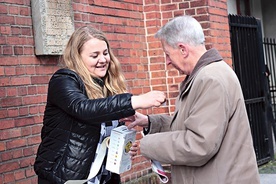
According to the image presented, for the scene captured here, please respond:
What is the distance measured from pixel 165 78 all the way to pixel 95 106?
13.9 ft

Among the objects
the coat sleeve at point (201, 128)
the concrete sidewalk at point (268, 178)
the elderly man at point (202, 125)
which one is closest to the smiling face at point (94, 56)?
the elderly man at point (202, 125)

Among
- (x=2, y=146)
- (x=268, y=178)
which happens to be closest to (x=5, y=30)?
(x=2, y=146)

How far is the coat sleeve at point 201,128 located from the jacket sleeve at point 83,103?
312 millimetres

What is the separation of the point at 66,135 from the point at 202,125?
2.72 feet

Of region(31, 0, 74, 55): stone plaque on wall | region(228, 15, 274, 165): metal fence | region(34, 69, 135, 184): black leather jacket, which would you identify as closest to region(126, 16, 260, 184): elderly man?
region(34, 69, 135, 184): black leather jacket

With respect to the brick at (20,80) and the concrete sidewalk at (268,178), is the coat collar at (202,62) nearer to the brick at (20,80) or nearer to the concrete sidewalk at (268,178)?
the brick at (20,80)

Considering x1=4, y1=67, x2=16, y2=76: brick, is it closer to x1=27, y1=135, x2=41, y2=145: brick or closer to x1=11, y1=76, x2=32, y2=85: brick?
x1=11, y1=76, x2=32, y2=85: brick

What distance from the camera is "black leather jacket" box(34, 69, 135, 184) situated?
11.1ft

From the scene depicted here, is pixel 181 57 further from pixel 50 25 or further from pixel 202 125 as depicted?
pixel 50 25

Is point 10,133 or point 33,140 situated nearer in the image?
point 10,133

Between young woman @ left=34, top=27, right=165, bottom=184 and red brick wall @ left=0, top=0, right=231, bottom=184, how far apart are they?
1.47 meters

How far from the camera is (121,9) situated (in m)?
6.84

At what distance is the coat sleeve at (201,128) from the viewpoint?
3115 millimetres

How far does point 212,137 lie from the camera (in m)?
3.11
